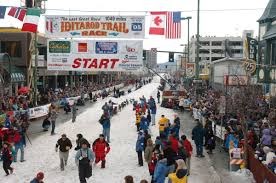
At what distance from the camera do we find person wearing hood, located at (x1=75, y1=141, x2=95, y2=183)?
13.3m

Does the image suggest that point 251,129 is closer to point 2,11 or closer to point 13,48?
point 2,11

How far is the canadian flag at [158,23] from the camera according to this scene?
2652 centimetres

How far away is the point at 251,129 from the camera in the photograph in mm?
18594

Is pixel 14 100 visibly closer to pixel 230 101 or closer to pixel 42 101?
pixel 42 101

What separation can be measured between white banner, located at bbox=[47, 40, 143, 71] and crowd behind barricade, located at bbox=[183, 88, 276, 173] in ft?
17.3

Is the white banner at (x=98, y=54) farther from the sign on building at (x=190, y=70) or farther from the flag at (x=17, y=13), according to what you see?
the sign on building at (x=190, y=70)

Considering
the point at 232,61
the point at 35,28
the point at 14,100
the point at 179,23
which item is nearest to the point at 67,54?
the point at 35,28

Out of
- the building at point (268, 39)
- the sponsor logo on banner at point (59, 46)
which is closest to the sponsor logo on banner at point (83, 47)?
the sponsor logo on banner at point (59, 46)

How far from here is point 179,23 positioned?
27031mm

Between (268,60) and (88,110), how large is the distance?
14.6 m

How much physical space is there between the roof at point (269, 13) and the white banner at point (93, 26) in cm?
1370

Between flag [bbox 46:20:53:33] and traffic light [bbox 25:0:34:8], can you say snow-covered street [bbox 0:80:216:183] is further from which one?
traffic light [bbox 25:0:34:8]

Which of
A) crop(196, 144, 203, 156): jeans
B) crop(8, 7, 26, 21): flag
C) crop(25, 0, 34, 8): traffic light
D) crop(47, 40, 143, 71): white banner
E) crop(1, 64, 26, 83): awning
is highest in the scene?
crop(25, 0, 34, 8): traffic light

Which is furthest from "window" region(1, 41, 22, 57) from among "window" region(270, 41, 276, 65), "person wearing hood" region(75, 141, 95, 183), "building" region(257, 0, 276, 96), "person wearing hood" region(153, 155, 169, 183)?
"person wearing hood" region(153, 155, 169, 183)
